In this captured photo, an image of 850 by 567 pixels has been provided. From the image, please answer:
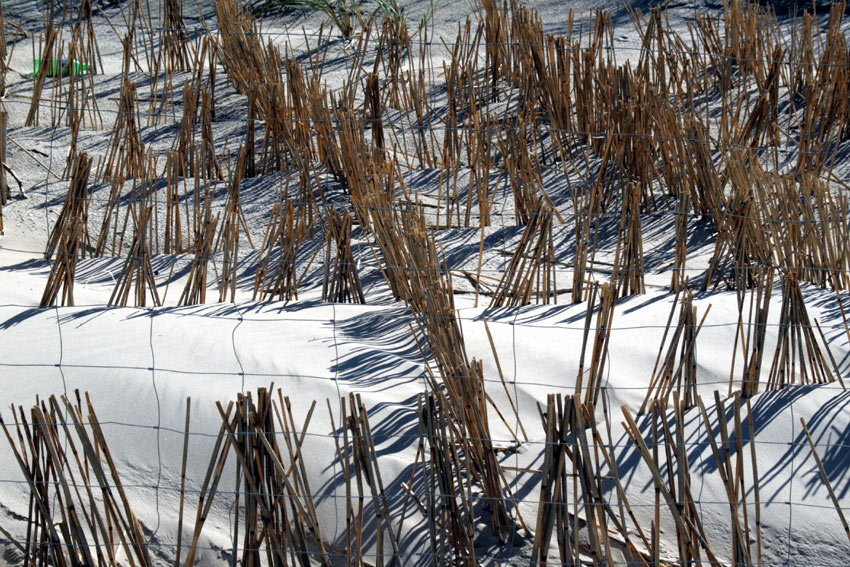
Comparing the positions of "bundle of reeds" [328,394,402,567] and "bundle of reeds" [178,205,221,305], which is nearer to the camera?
"bundle of reeds" [328,394,402,567]

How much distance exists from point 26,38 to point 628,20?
165 inches

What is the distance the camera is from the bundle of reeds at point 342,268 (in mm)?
2920

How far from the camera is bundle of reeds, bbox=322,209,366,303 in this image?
2.92 m

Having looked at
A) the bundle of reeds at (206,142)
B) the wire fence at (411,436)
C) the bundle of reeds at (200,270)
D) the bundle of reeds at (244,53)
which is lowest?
the wire fence at (411,436)

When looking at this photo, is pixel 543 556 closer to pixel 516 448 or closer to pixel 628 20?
pixel 516 448

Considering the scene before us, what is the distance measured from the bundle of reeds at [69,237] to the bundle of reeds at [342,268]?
0.82m

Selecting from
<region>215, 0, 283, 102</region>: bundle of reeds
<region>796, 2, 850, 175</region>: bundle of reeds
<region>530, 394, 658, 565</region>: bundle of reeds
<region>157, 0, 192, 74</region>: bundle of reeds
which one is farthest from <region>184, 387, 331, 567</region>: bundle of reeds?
<region>157, 0, 192, 74</region>: bundle of reeds

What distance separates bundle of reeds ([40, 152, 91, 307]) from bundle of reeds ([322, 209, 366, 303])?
2.68ft

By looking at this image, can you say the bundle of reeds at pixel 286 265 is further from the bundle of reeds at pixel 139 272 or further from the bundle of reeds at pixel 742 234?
the bundle of reeds at pixel 742 234

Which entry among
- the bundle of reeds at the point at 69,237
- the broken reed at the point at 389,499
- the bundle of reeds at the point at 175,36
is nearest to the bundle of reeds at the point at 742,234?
the broken reed at the point at 389,499

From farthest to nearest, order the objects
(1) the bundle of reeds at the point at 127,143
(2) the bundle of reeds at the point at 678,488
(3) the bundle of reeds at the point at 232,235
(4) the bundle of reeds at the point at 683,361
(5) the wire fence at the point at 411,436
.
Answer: (1) the bundle of reeds at the point at 127,143
(3) the bundle of reeds at the point at 232,235
(4) the bundle of reeds at the point at 683,361
(5) the wire fence at the point at 411,436
(2) the bundle of reeds at the point at 678,488

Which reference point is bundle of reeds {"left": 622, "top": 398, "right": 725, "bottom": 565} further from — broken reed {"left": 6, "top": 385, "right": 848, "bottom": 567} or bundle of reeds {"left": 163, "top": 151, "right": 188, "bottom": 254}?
bundle of reeds {"left": 163, "top": 151, "right": 188, "bottom": 254}

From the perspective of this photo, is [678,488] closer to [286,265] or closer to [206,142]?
[286,265]

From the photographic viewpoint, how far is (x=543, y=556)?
1718mm
